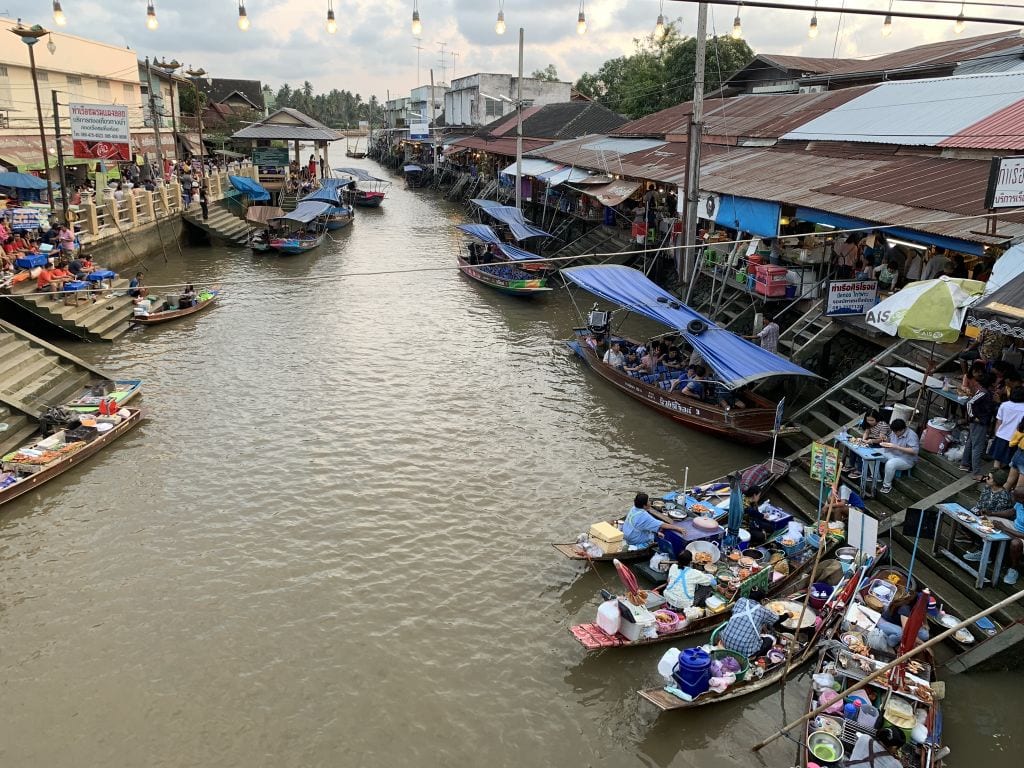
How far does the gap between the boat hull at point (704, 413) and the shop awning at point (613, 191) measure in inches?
372

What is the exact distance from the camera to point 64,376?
49.1 ft

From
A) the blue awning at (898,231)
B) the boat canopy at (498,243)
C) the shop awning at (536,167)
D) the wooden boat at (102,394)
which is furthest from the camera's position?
the shop awning at (536,167)

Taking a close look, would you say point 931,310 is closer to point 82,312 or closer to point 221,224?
point 82,312

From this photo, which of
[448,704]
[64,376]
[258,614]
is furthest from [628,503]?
[64,376]

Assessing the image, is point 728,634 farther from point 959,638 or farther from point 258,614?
point 258,614

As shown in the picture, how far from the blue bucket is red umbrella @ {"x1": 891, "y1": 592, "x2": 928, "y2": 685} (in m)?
1.84

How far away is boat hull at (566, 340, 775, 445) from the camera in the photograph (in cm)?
1338

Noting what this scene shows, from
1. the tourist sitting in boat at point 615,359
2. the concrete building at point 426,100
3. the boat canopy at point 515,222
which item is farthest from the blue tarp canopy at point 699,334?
the concrete building at point 426,100

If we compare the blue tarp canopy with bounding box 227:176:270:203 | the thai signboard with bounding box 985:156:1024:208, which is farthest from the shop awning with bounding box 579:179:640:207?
the blue tarp canopy with bounding box 227:176:270:203

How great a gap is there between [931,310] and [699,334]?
4487mm

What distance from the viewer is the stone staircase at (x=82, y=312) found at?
17.8 meters

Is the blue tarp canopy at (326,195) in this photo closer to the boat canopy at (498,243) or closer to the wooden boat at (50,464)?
the boat canopy at (498,243)

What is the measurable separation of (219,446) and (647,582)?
8336 millimetres

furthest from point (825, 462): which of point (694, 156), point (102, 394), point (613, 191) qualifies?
point (613, 191)
